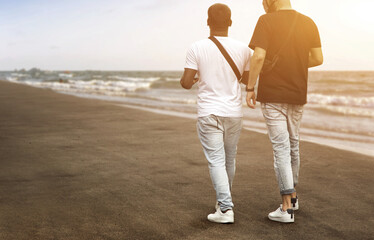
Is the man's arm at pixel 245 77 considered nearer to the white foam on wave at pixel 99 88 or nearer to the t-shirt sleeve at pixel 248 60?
the t-shirt sleeve at pixel 248 60

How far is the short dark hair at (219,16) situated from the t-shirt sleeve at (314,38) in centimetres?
71

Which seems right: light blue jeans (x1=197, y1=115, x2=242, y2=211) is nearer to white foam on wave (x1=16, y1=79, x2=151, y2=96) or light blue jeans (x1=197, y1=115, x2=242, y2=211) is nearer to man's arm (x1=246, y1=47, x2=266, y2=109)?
man's arm (x1=246, y1=47, x2=266, y2=109)

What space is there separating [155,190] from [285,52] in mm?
2039

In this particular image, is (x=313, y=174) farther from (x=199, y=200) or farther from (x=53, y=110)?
(x=53, y=110)

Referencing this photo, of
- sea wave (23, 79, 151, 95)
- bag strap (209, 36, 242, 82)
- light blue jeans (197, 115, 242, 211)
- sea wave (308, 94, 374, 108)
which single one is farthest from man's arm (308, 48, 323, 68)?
sea wave (23, 79, 151, 95)

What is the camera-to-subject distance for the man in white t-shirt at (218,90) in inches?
130

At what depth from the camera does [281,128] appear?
3400mm

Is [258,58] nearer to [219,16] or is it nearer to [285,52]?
[285,52]

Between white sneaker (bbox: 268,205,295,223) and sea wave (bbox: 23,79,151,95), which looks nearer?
white sneaker (bbox: 268,205,295,223)

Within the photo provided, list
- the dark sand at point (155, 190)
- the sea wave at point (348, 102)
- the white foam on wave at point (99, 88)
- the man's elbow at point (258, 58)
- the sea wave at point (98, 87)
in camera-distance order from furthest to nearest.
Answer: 1. the sea wave at point (98, 87)
2. the white foam on wave at point (99, 88)
3. the sea wave at point (348, 102)
4. the dark sand at point (155, 190)
5. the man's elbow at point (258, 58)

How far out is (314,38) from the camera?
11.2 ft

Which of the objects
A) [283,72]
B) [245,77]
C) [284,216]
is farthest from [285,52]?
[284,216]

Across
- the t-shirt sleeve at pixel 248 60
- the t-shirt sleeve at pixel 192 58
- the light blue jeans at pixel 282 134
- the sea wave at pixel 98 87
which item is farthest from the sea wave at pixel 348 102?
the t-shirt sleeve at pixel 192 58

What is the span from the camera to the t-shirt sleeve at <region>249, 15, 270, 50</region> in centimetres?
323
